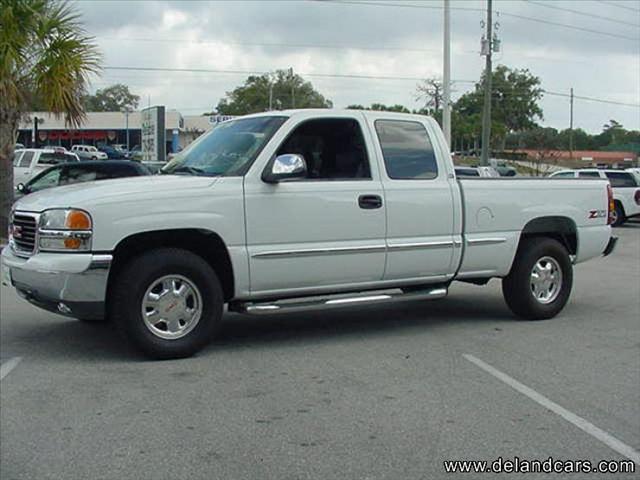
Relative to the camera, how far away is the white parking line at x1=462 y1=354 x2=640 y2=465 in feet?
15.9

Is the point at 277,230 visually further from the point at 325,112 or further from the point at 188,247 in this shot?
the point at 325,112

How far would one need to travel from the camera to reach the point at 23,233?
6762 mm

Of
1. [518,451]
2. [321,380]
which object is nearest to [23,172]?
[321,380]

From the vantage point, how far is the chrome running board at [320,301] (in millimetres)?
7051

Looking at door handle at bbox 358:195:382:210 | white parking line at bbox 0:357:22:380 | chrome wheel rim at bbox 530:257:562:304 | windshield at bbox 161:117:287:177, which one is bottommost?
white parking line at bbox 0:357:22:380

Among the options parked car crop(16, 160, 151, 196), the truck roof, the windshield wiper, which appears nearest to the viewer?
the windshield wiper

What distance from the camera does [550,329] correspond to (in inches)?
328

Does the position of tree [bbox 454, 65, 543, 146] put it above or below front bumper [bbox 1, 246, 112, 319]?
above

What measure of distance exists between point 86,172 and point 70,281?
9.25m

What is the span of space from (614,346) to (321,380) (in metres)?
3.03

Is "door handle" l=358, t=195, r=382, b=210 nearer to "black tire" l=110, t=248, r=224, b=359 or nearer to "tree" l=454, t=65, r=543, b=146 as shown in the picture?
"black tire" l=110, t=248, r=224, b=359

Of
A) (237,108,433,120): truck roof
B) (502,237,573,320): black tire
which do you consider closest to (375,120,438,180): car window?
(237,108,433,120): truck roof

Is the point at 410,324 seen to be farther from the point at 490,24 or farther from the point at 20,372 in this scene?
the point at 490,24

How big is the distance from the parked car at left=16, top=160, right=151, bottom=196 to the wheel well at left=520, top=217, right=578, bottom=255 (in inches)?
298
